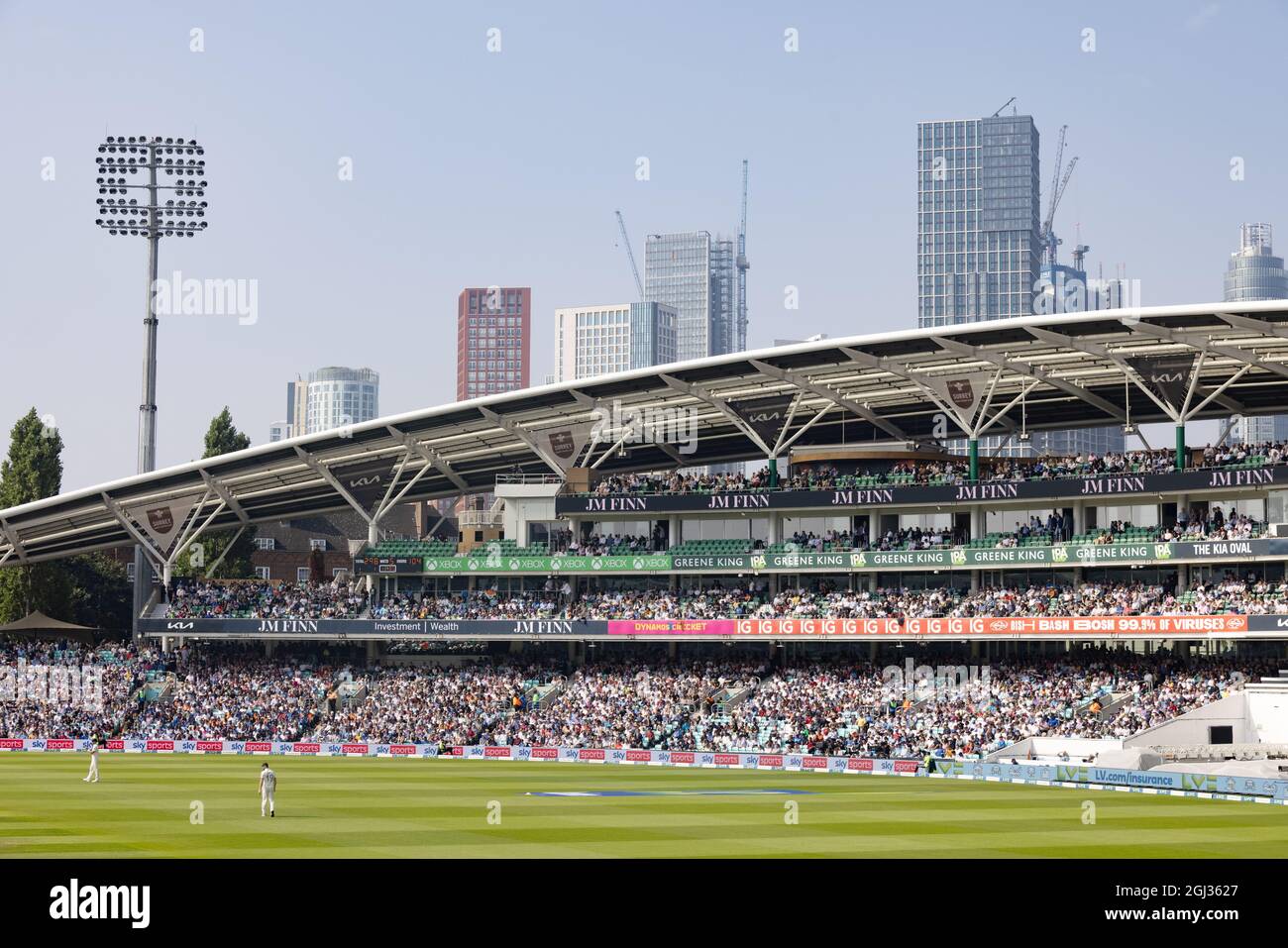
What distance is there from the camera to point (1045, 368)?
60.1m

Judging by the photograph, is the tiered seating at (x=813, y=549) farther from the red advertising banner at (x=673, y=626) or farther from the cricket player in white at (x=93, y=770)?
the cricket player in white at (x=93, y=770)

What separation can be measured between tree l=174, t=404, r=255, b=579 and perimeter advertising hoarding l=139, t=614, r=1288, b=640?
1806 centimetres

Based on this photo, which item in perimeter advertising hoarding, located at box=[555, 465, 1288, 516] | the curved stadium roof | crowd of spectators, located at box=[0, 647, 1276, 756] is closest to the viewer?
crowd of spectators, located at box=[0, 647, 1276, 756]

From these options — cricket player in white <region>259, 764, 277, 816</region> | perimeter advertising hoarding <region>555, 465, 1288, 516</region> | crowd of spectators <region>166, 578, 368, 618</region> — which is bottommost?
cricket player in white <region>259, 764, 277, 816</region>

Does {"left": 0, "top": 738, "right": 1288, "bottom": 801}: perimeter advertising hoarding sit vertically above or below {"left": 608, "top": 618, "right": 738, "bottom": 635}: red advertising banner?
below

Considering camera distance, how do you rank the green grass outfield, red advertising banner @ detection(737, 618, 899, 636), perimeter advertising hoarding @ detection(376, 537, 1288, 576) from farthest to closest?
red advertising banner @ detection(737, 618, 899, 636)
perimeter advertising hoarding @ detection(376, 537, 1288, 576)
the green grass outfield

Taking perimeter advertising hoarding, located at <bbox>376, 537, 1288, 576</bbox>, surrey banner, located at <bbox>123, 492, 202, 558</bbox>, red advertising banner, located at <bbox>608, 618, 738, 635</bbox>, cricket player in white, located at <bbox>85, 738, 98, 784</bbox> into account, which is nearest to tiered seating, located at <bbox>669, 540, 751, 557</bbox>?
perimeter advertising hoarding, located at <bbox>376, 537, 1288, 576</bbox>

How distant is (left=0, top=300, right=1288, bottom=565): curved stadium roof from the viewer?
5531cm

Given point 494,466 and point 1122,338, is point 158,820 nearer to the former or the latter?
point 1122,338

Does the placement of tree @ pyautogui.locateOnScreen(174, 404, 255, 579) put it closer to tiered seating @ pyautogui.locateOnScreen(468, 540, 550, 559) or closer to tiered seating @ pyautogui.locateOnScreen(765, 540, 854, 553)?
tiered seating @ pyautogui.locateOnScreen(468, 540, 550, 559)

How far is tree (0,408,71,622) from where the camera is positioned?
79312 millimetres

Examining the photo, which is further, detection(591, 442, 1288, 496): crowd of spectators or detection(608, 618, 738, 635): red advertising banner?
detection(608, 618, 738, 635): red advertising banner
